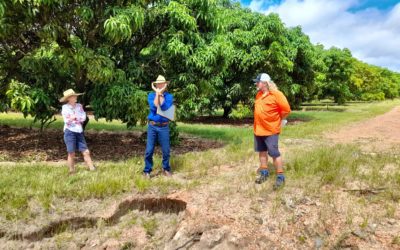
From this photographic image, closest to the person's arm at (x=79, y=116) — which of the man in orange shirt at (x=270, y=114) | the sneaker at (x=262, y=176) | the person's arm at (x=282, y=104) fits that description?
the man in orange shirt at (x=270, y=114)

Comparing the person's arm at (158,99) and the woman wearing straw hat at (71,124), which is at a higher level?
the person's arm at (158,99)

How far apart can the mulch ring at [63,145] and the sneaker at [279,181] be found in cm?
390

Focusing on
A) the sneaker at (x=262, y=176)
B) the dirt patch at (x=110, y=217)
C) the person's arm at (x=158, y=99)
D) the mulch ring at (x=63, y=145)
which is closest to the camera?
the dirt patch at (x=110, y=217)

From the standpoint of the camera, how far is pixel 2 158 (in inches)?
356

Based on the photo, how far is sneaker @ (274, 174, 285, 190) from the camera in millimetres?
6566

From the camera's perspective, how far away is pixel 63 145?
1070 centimetres

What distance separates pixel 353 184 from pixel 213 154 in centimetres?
363

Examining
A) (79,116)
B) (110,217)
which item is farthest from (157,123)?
(110,217)

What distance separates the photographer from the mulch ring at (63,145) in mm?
9492

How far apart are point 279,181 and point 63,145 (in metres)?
6.47

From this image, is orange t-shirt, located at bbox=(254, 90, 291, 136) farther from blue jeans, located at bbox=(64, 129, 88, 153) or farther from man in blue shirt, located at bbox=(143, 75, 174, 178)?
blue jeans, located at bbox=(64, 129, 88, 153)

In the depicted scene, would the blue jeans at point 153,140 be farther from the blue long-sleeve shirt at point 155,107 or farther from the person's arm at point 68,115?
the person's arm at point 68,115

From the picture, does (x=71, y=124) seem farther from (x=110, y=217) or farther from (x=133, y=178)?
(x=110, y=217)

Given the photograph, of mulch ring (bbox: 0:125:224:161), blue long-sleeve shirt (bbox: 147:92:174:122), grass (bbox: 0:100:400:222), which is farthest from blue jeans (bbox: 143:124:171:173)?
mulch ring (bbox: 0:125:224:161)
